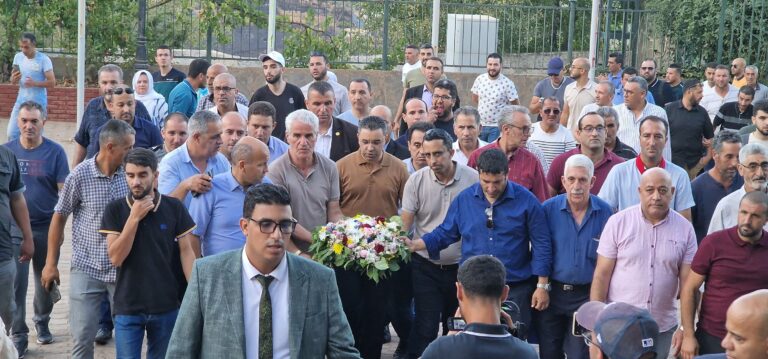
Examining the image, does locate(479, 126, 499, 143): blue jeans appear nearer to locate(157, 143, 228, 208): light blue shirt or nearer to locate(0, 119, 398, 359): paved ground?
locate(0, 119, 398, 359): paved ground

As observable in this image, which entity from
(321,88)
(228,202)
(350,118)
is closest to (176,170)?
(228,202)

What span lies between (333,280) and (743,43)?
1858 cm

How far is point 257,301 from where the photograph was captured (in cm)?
601

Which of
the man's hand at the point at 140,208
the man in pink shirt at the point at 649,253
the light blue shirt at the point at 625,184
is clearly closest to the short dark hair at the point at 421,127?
the light blue shirt at the point at 625,184

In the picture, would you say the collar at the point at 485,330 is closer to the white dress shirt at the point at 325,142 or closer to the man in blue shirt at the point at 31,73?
the white dress shirt at the point at 325,142

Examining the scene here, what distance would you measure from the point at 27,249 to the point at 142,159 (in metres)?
1.95

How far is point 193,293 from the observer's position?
5.99m

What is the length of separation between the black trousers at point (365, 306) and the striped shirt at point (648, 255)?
203 cm

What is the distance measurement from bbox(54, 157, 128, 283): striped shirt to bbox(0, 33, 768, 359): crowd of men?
0.04 ft

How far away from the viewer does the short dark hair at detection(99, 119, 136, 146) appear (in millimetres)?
8914

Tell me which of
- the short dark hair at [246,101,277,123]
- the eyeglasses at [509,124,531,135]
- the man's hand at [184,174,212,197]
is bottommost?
the man's hand at [184,174,212,197]

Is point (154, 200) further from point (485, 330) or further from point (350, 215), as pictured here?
point (485, 330)

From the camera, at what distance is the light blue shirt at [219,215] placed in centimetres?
889

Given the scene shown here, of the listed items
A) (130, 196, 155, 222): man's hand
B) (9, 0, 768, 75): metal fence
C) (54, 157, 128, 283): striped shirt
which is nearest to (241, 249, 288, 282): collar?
(130, 196, 155, 222): man's hand
